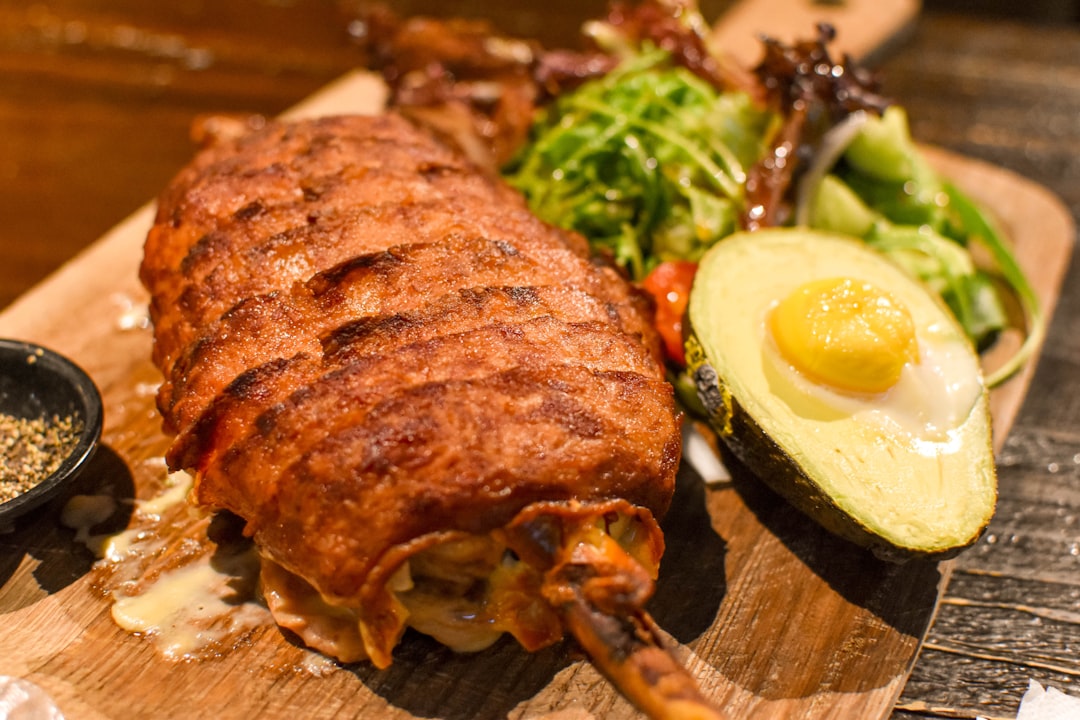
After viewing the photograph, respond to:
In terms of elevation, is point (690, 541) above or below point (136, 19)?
below

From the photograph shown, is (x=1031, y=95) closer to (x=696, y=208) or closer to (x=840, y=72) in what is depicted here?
(x=840, y=72)

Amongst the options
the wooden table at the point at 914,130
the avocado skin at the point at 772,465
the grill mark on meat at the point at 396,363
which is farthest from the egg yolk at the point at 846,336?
the wooden table at the point at 914,130

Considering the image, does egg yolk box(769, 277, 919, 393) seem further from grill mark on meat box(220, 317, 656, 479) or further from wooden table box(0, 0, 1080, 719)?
wooden table box(0, 0, 1080, 719)

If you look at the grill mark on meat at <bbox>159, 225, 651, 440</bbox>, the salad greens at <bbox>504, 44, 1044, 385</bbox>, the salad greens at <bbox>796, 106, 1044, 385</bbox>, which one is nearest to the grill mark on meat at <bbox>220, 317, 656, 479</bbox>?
the grill mark on meat at <bbox>159, 225, 651, 440</bbox>

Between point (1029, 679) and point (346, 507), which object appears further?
point (1029, 679)

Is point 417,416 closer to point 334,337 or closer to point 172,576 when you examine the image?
point 334,337

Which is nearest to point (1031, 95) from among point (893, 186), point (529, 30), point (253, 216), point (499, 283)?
point (893, 186)
